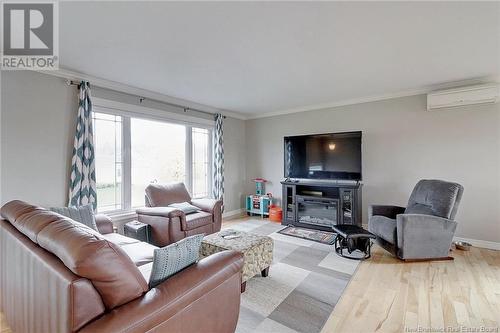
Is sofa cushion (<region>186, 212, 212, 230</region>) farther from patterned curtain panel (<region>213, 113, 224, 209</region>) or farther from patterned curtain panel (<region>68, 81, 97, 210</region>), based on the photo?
patterned curtain panel (<region>213, 113, 224, 209</region>)

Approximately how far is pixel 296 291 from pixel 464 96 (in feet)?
11.8

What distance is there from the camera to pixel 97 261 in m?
0.97

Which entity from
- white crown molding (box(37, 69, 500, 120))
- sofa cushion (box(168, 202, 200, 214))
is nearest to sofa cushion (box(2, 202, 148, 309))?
sofa cushion (box(168, 202, 200, 214))

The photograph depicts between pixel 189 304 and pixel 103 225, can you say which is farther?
pixel 103 225

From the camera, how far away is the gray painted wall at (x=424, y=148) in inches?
132

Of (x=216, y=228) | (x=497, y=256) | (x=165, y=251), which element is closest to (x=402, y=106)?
(x=497, y=256)

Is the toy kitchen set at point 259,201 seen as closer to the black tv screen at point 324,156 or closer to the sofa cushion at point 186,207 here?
the black tv screen at point 324,156

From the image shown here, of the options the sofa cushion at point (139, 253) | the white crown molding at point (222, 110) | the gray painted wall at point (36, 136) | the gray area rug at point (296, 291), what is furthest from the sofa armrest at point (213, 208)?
the white crown molding at point (222, 110)

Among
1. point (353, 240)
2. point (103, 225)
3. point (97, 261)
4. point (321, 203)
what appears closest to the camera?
point (97, 261)

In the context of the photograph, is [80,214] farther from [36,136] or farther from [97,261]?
[97,261]

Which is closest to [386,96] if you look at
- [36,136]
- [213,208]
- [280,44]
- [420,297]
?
[280,44]

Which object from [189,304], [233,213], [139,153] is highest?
[139,153]

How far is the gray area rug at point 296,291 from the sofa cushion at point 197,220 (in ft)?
3.70

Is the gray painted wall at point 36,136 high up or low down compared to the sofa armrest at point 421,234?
up
